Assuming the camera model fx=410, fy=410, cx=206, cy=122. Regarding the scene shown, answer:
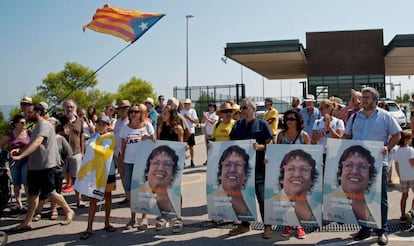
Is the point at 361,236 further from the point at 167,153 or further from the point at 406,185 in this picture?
the point at 167,153

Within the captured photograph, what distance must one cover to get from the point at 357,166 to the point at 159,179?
268 centimetres

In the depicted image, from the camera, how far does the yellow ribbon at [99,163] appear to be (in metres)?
5.89

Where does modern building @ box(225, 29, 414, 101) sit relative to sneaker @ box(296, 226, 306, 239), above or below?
above

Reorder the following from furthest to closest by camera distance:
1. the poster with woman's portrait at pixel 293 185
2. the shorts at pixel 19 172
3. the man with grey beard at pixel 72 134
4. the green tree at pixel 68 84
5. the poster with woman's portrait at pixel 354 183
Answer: the green tree at pixel 68 84, the man with grey beard at pixel 72 134, the shorts at pixel 19 172, the poster with woman's portrait at pixel 293 185, the poster with woman's portrait at pixel 354 183

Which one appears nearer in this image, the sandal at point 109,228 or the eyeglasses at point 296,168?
the eyeglasses at point 296,168

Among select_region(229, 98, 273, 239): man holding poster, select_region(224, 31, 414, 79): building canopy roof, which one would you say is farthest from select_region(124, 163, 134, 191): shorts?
select_region(224, 31, 414, 79): building canopy roof

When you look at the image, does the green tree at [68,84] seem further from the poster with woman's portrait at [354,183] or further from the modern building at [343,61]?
the poster with woman's portrait at [354,183]

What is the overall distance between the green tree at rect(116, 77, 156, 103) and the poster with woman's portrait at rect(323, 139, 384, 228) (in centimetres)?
7166

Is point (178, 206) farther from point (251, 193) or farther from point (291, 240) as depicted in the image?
point (291, 240)

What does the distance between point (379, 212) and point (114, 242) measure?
135 inches

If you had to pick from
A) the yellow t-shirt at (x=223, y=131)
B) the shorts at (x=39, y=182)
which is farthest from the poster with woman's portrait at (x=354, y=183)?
the shorts at (x=39, y=182)

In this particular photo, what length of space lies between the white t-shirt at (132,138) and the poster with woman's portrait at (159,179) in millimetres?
401

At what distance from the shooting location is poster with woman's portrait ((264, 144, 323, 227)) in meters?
5.20

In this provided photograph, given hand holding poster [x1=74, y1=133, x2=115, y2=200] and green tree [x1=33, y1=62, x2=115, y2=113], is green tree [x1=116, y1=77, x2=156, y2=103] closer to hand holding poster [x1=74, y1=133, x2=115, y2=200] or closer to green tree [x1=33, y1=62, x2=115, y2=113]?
green tree [x1=33, y1=62, x2=115, y2=113]
